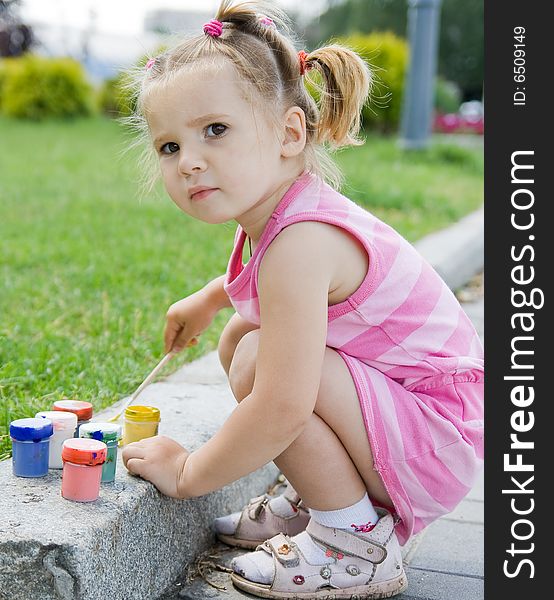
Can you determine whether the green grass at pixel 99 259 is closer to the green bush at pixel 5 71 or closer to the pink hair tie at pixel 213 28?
the pink hair tie at pixel 213 28

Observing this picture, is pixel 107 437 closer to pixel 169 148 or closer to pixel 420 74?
pixel 169 148

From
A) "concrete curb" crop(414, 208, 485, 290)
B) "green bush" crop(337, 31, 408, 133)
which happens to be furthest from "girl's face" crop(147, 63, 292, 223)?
"green bush" crop(337, 31, 408, 133)

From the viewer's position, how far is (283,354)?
168cm

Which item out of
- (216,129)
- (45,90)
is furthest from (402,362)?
(45,90)

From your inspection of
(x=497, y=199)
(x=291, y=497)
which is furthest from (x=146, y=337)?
(x=497, y=199)

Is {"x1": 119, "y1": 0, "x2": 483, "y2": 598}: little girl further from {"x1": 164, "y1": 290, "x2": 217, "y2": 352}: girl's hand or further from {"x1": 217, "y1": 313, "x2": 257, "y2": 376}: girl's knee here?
{"x1": 164, "y1": 290, "x2": 217, "y2": 352}: girl's hand

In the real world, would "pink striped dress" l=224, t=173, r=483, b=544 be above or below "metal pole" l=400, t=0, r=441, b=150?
below

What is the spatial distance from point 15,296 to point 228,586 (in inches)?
69.2

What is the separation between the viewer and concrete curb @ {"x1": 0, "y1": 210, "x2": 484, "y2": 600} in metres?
1.52

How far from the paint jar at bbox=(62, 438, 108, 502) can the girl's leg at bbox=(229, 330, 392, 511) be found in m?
0.34

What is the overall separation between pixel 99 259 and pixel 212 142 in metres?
2.38

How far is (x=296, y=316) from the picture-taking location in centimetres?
168

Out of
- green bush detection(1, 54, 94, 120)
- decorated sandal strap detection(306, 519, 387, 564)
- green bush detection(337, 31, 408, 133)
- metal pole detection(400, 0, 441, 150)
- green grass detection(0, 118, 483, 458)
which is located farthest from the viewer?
green bush detection(1, 54, 94, 120)

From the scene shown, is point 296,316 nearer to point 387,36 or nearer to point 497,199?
point 497,199
